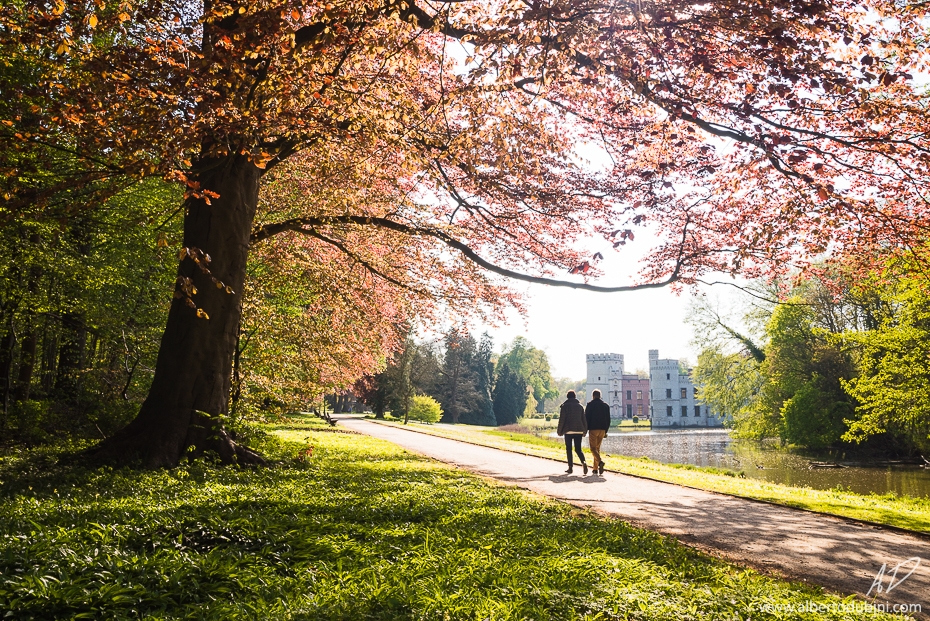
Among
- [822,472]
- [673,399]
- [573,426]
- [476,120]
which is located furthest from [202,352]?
[673,399]

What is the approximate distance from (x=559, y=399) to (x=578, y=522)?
13696cm

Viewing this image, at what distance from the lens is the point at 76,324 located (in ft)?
40.5

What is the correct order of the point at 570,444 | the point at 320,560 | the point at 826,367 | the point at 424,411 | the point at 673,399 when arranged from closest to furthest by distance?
the point at 320,560 < the point at 570,444 < the point at 826,367 < the point at 424,411 < the point at 673,399

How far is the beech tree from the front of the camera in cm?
584

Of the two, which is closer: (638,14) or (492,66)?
(638,14)

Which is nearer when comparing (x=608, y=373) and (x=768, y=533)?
(x=768, y=533)

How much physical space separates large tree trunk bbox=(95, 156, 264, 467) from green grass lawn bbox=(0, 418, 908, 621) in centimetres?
133

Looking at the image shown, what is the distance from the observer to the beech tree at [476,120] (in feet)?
19.2

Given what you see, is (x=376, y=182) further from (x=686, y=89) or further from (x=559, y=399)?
(x=559, y=399)

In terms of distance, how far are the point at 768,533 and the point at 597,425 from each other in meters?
5.34

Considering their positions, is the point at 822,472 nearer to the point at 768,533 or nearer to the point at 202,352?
the point at 768,533

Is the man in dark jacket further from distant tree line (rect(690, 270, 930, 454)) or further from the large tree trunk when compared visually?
distant tree line (rect(690, 270, 930, 454))

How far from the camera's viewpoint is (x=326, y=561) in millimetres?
4047

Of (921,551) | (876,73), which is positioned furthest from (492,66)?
(921,551)
